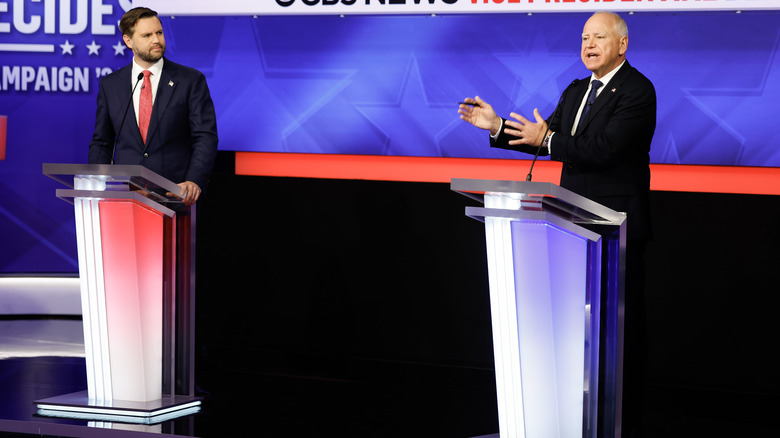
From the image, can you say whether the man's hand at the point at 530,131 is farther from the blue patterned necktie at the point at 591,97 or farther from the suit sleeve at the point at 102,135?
the suit sleeve at the point at 102,135

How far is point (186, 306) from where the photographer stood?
346cm

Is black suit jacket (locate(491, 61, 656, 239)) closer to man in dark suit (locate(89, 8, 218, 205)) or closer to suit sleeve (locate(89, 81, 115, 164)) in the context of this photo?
man in dark suit (locate(89, 8, 218, 205))

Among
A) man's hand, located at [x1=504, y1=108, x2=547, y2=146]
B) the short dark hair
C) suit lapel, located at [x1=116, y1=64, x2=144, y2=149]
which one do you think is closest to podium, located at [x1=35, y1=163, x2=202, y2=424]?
suit lapel, located at [x1=116, y1=64, x2=144, y2=149]

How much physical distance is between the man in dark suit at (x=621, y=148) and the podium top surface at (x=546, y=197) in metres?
0.39

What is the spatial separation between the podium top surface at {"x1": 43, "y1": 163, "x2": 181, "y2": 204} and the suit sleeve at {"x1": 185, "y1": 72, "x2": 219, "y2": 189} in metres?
0.33

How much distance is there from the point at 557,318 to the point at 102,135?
203 cm

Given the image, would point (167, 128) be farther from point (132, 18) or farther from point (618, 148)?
point (618, 148)

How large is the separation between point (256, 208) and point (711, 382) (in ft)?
7.44

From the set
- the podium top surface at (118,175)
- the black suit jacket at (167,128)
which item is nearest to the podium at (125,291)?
the podium top surface at (118,175)

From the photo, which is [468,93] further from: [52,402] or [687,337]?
[52,402]

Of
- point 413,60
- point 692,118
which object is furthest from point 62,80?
point 692,118

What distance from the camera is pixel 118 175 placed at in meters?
3.01

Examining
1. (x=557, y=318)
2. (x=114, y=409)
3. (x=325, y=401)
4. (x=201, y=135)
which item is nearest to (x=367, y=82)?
(x=201, y=135)

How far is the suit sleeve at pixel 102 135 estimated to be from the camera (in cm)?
363
